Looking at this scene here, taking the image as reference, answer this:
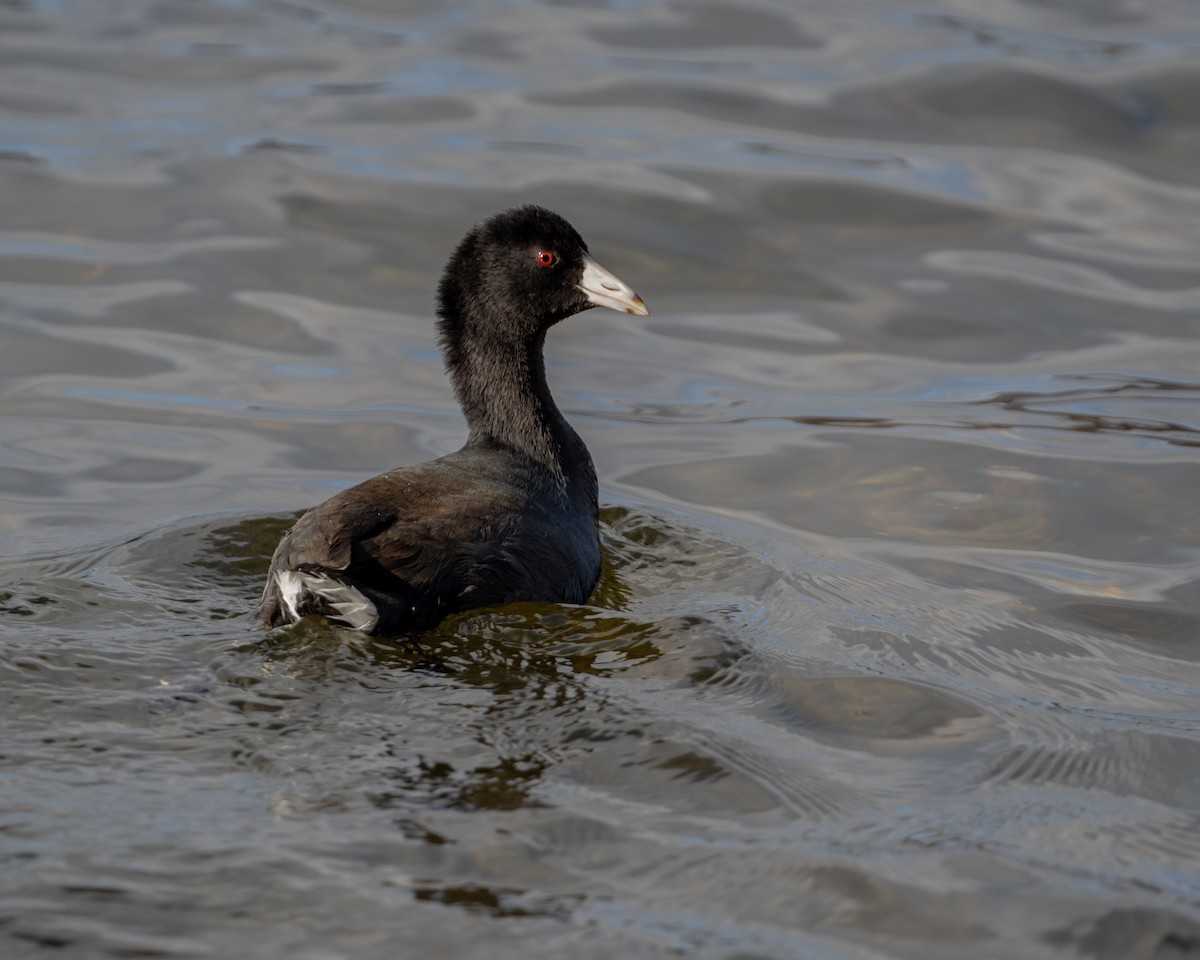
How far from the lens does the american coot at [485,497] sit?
4914 mm

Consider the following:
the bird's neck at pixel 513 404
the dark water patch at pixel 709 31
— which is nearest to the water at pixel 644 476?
the dark water patch at pixel 709 31

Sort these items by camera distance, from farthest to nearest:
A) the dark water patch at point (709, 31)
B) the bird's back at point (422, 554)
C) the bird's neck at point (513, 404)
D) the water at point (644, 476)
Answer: the dark water patch at point (709, 31)
the bird's neck at point (513, 404)
the bird's back at point (422, 554)
the water at point (644, 476)

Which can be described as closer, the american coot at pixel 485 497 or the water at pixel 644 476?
the water at pixel 644 476

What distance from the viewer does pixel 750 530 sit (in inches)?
271

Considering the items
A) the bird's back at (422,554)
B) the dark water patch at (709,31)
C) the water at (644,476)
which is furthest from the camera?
the dark water patch at (709,31)

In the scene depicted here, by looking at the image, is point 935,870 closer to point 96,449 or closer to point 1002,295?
point 96,449

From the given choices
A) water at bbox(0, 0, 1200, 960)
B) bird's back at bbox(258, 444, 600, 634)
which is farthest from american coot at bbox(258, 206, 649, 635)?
water at bbox(0, 0, 1200, 960)

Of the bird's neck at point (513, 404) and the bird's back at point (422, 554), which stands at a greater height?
the bird's neck at point (513, 404)

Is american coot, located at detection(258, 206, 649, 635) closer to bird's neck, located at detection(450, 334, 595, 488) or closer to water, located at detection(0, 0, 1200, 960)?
bird's neck, located at detection(450, 334, 595, 488)

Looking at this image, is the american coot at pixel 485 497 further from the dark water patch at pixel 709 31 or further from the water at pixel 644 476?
the dark water patch at pixel 709 31

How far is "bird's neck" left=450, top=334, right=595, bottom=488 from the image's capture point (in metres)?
6.30

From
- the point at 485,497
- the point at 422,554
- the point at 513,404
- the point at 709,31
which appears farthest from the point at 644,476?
the point at 709,31

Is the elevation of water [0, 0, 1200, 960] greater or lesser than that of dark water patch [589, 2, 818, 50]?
lesser

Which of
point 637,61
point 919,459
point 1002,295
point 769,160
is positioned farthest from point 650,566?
point 637,61
